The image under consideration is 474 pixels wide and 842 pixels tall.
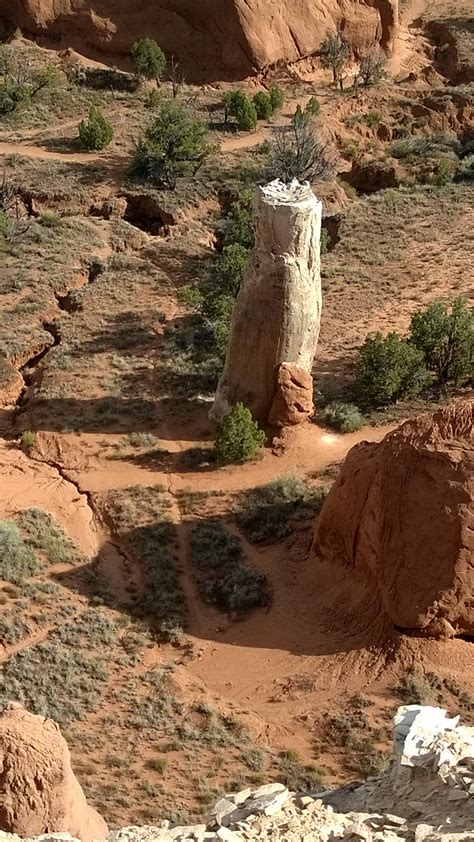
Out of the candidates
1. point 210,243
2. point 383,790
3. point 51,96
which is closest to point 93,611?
point 383,790

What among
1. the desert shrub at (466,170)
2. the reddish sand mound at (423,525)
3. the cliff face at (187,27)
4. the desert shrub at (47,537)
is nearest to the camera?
the reddish sand mound at (423,525)

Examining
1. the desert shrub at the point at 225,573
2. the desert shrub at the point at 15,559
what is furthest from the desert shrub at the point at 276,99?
the desert shrub at the point at 15,559

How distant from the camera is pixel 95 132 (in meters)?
32.3

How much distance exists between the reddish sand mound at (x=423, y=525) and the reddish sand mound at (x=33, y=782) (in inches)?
249

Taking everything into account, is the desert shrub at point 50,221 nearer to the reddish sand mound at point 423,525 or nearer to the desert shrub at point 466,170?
the desert shrub at point 466,170

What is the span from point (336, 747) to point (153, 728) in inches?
101

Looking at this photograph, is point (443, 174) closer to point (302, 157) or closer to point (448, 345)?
point (302, 157)

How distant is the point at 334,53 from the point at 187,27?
5965 mm

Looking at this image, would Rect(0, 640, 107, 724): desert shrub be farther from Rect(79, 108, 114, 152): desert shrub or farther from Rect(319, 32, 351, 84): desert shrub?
Rect(319, 32, 351, 84): desert shrub

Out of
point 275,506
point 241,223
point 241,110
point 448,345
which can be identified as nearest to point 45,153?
point 241,110

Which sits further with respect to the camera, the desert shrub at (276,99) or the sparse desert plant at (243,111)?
Answer: the desert shrub at (276,99)

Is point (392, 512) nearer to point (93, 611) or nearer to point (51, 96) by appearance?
point (93, 611)

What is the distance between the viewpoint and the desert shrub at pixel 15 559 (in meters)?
16.0

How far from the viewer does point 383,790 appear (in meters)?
9.47
